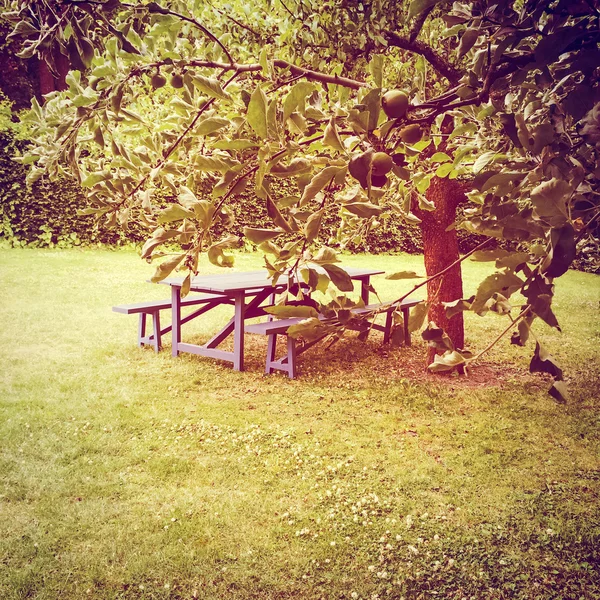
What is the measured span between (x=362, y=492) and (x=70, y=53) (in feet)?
10.9

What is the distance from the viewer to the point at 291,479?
3982 mm

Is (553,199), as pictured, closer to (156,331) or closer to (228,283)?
(228,283)

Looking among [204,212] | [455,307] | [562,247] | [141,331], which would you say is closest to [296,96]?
[204,212]

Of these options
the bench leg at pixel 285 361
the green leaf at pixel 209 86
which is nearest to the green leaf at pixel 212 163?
the green leaf at pixel 209 86

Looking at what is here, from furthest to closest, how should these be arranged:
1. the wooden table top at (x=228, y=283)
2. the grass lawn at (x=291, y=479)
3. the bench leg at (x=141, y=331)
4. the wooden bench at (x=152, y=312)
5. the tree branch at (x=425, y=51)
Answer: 1. the bench leg at (x=141, y=331)
2. the wooden bench at (x=152, y=312)
3. the wooden table top at (x=228, y=283)
4. the tree branch at (x=425, y=51)
5. the grass lawn at (x=291, y=479)

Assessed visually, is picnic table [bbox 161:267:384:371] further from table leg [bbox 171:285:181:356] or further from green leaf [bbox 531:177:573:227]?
green leaf [bbox 531:177:573:227]

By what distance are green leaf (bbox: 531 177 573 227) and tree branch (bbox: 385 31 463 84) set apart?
15.0 feet

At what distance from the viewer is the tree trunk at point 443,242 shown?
6.11 metres

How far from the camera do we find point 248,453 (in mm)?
4336

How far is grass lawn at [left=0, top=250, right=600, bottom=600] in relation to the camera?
3.03 metres

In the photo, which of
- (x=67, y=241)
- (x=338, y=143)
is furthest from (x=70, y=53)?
(x=67, y=241)

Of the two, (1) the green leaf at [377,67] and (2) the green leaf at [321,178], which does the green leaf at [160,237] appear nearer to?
(2) the green leaf at [321,178]

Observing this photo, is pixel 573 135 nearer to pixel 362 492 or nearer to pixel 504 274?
pixel 504 274

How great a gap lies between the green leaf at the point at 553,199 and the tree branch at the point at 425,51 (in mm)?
4568
